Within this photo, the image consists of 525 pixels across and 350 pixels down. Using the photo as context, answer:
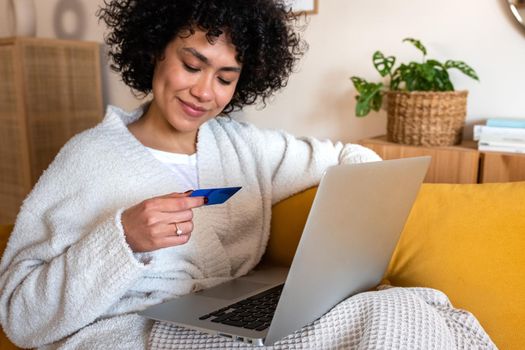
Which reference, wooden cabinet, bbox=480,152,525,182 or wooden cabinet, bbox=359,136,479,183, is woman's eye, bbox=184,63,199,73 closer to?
wooden cabinet, bbox=359,136,479,183

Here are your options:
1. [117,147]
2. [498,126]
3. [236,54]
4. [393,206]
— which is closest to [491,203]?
[393,206]

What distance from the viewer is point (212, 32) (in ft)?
3.92

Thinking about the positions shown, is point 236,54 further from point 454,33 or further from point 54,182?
point 454,33

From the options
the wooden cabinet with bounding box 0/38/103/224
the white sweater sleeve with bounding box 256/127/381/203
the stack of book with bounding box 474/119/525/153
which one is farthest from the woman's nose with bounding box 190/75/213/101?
the wooden cabinet with bounding box 0/38/103/224

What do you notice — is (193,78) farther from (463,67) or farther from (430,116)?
(463,67)

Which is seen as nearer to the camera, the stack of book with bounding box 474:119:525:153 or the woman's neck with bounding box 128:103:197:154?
the woman's neck with bounding box 128:103:197:154

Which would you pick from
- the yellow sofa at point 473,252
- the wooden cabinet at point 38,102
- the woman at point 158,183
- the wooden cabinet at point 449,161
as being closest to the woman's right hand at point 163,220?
the woman at point 158,183

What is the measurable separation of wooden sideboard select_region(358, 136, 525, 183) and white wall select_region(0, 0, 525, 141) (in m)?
0.25

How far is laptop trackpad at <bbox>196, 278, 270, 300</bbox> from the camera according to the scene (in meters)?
1.12

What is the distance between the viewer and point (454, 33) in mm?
1843

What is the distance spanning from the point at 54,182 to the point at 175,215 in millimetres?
367

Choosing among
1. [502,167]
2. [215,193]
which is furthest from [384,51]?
[215,193]

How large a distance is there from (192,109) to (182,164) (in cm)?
16

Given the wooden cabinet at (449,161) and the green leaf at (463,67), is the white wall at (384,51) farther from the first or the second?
the wooden cabinet at (449,161)
